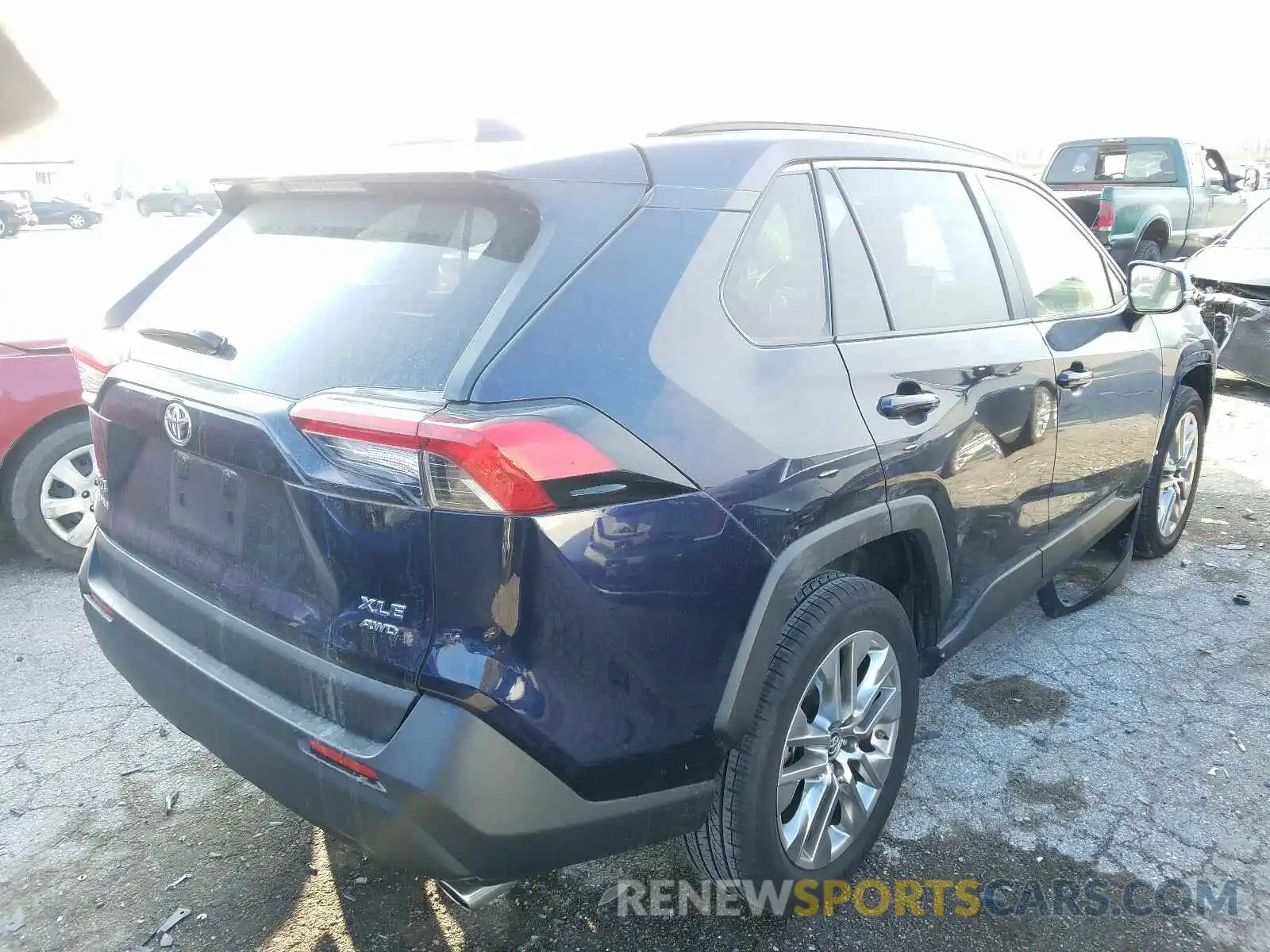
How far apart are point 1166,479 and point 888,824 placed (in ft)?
8.29

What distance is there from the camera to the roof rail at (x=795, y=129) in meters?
2.21

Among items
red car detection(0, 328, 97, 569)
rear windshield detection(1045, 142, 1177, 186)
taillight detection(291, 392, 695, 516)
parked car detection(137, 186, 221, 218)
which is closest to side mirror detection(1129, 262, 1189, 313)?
taillight detection(291, 392, 695, 516)

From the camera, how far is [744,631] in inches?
78.4

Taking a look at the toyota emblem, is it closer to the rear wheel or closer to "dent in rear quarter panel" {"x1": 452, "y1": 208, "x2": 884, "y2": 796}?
"dent in rear quarter panel" {"x1": 452, "y1": 208, "x2": 884, "y2": 796}

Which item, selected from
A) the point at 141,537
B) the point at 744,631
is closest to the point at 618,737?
the point at 744,631

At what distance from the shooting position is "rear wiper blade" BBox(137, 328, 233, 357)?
2.11m

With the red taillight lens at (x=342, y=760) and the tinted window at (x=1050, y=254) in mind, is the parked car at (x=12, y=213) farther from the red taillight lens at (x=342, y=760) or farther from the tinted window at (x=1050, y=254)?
the red taillight lens at (x=342, y=760)

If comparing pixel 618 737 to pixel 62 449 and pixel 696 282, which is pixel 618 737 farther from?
pixel 62 449

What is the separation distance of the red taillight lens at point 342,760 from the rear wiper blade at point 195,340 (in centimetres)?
83

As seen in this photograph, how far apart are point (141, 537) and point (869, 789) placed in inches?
74.0

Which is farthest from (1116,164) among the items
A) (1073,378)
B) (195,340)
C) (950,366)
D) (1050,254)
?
(195,340)

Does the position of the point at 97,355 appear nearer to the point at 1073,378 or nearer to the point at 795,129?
the point at 795,129

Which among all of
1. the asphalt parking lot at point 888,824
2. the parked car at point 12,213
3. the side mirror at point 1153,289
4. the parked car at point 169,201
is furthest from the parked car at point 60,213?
the side mirror at point 1153,289

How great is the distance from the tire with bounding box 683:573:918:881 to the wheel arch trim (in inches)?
2.3
